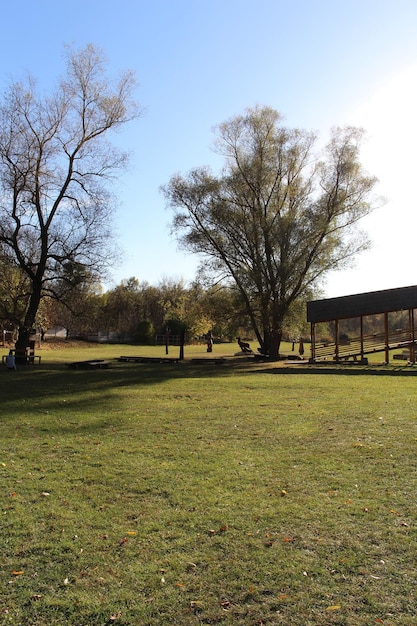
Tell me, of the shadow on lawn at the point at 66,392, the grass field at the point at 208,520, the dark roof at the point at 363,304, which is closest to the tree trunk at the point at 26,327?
the shadow on lawn at the point at 66,392

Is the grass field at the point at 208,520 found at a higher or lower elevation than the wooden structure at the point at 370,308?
lower

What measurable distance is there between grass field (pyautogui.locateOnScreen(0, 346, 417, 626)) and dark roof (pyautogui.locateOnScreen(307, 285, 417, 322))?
18.8 meters

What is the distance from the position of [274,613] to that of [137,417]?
802 centimetres

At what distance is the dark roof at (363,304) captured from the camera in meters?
28.3

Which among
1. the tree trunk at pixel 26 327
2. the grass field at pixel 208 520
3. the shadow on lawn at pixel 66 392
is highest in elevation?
the tree trunk at pixel 26 327

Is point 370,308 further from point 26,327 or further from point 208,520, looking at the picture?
point 208,520

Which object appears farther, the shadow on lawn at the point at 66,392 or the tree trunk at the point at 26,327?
the tree trunk at the point at 26,327

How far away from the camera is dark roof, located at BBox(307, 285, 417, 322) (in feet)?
92.7

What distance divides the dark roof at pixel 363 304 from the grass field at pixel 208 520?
18807 mm

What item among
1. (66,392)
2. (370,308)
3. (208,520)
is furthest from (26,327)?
(208,520)

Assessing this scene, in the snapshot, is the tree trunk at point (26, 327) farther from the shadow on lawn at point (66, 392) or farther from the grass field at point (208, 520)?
the grass field at point (208, 520)

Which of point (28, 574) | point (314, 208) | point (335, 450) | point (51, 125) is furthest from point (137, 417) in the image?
point (314, 208)

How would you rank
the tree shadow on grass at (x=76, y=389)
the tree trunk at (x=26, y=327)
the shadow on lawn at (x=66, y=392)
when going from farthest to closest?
the tree trunk at (x=26, y=327) < the tree shadow on grass at (x=76, y=389) < the shadow on lawn at (x=66, y=392)

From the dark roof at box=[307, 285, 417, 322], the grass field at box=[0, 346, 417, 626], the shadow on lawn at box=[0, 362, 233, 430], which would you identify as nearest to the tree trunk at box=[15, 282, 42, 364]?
the shadow on lawn at box=[0, 362, 233, 430]
